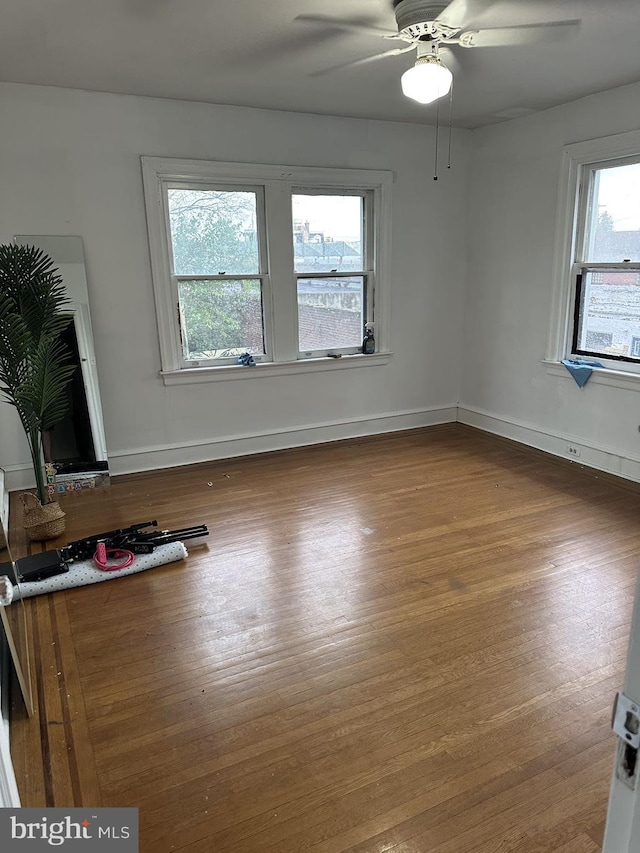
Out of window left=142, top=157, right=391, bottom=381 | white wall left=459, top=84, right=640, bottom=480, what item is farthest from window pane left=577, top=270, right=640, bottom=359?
window left=142, top=157, right=391, bottom=381

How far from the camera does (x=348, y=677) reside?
7.25 feet

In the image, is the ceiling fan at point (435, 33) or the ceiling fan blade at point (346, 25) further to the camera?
the ceiling fan blade at point (346, 25)

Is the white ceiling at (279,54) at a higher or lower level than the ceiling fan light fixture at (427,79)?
higher

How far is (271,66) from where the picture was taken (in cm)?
333

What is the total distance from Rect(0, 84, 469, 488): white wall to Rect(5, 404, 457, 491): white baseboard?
0.04 ft

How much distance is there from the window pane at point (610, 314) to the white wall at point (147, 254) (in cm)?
134

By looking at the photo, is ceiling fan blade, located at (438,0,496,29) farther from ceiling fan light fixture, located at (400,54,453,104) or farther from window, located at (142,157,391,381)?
window, located at (142,157,391,381)

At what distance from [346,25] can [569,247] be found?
2.37m

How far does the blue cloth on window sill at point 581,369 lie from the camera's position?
4266mm

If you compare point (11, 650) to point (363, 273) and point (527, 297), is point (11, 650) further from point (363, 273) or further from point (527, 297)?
point (527, 297)

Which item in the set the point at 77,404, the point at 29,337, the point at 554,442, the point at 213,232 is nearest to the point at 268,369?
the point at 213,232

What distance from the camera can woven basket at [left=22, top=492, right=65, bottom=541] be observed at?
130 inches

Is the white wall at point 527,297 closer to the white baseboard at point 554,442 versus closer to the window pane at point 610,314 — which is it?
the white baseboard at point 554,442

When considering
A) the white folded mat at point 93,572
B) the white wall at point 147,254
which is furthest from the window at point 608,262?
the white folded mat at point 93,572
